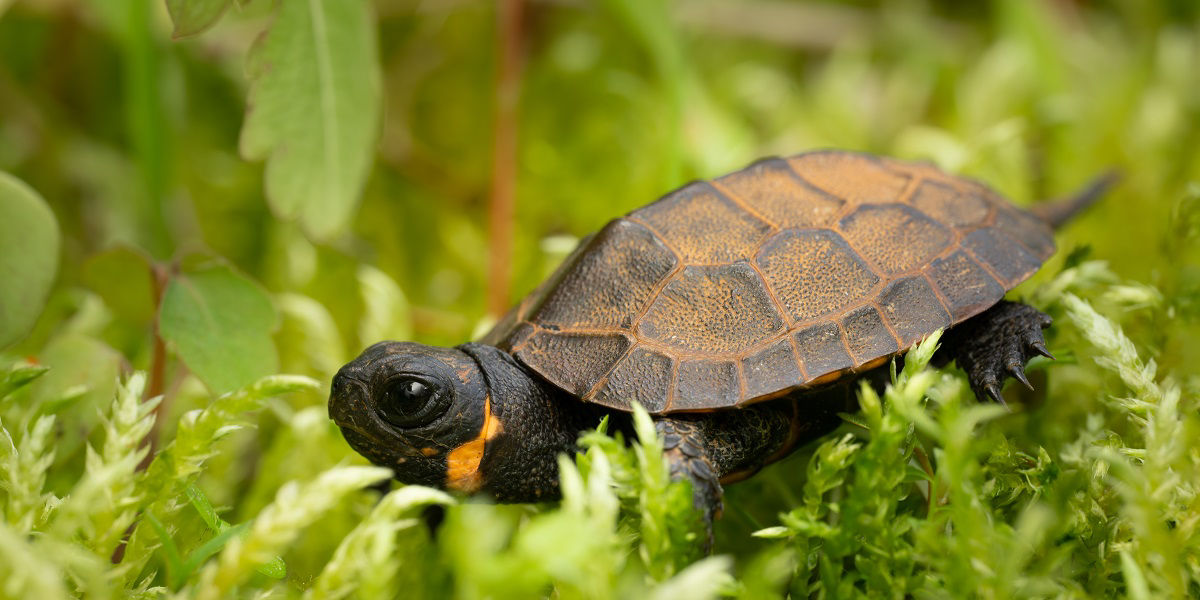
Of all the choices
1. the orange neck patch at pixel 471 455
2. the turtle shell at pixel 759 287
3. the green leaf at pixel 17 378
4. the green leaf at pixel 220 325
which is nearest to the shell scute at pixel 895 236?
the turtle shell at pixel 759 287

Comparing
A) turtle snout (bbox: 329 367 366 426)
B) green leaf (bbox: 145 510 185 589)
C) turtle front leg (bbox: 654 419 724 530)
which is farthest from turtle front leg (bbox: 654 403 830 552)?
green leaf (bbox: 145 510 185 589)

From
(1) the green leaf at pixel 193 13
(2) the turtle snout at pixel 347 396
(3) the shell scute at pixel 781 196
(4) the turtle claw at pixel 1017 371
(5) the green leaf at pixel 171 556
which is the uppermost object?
→ (1) the green leaf at pixel 193 13

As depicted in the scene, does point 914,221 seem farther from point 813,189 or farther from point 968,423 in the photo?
point 968,423

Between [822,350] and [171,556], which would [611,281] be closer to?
[822,350]

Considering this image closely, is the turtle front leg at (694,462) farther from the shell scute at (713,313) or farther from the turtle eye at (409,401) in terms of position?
the turtle eye at (409,401)

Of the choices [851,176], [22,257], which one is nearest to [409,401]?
[22,257]

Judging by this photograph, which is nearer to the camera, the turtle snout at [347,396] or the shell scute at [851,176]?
the turtle snout at [347,396]

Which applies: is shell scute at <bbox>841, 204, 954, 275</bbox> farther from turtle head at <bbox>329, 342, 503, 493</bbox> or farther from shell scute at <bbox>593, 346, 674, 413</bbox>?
turtle head at <bbox>329, 342, 503, 493</bbox>
